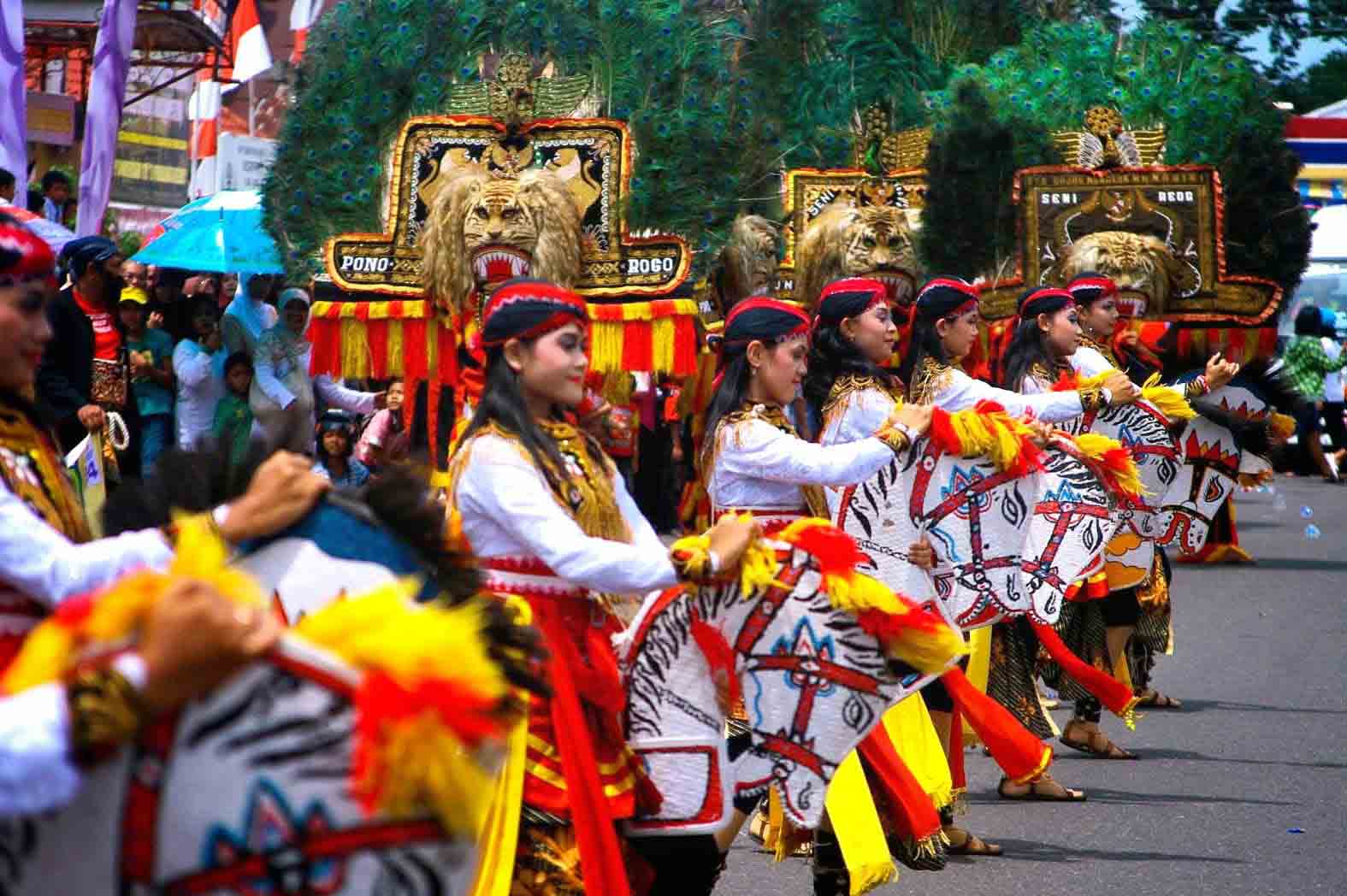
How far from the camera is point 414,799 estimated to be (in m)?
2.51

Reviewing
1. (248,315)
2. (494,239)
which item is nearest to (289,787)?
(494,239)

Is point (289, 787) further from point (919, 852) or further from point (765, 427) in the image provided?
point (919, 852)

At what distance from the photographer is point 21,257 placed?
3.17m

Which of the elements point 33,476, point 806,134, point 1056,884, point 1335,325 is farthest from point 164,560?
point 1335,325

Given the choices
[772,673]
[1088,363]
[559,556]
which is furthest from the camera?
[1088,363]

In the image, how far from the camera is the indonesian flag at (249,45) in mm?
21266

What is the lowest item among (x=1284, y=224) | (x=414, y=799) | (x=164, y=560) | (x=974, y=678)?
(x=974, y=678)

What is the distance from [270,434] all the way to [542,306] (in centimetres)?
117

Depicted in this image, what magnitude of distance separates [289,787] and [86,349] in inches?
225

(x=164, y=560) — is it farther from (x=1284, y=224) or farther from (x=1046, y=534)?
(x=1284, y=224)

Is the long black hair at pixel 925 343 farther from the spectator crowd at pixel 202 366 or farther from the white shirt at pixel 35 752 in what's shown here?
the white shirt at pixel 35 752

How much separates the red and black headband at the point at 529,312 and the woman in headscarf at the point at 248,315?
632cm

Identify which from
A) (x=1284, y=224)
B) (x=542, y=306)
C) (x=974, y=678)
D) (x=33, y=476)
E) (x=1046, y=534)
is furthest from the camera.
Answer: (x=1284, y=224)

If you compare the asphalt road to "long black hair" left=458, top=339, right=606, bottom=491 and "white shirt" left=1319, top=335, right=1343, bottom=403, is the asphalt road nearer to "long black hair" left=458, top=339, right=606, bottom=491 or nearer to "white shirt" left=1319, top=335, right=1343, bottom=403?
"long black hair" left=458, top=339, right=606, bottom=491
